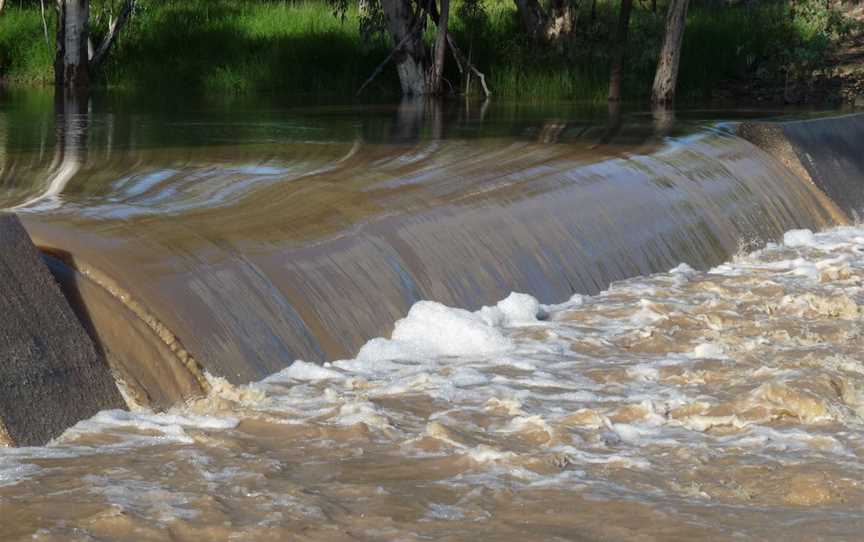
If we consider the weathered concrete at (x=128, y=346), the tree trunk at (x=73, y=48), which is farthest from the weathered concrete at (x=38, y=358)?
the tree trunk at (x=73, y=48)

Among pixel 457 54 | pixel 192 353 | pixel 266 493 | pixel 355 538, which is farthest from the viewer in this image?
pixel 457 54

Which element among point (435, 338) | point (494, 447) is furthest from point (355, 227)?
point (494, 447)

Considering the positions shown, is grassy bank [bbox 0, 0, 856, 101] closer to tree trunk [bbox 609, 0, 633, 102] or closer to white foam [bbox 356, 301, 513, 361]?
tree trunk [bbox 609, 0, 633, 102]

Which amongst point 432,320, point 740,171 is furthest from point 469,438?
point 740,171

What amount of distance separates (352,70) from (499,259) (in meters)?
14.6

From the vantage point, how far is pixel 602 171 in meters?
10.2

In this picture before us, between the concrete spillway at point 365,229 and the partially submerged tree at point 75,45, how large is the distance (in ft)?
35.1

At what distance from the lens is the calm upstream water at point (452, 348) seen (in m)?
4.48

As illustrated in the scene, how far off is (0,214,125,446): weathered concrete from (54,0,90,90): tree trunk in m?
17.0

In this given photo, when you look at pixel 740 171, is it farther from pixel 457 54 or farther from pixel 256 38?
pixel 256 38

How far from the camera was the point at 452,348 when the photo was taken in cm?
671

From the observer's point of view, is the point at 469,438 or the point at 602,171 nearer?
the point at 469,438

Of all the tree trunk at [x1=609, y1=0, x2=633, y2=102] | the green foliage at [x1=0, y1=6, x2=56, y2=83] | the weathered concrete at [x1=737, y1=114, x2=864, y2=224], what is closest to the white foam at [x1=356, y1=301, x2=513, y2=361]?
the weathered concrete at [x1=737, y1=114, x2=864, y2=224]

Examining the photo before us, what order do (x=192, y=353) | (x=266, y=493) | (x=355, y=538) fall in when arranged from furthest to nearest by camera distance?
(x=192, y=353), (x=266, y=493), (x=355, y=538)
